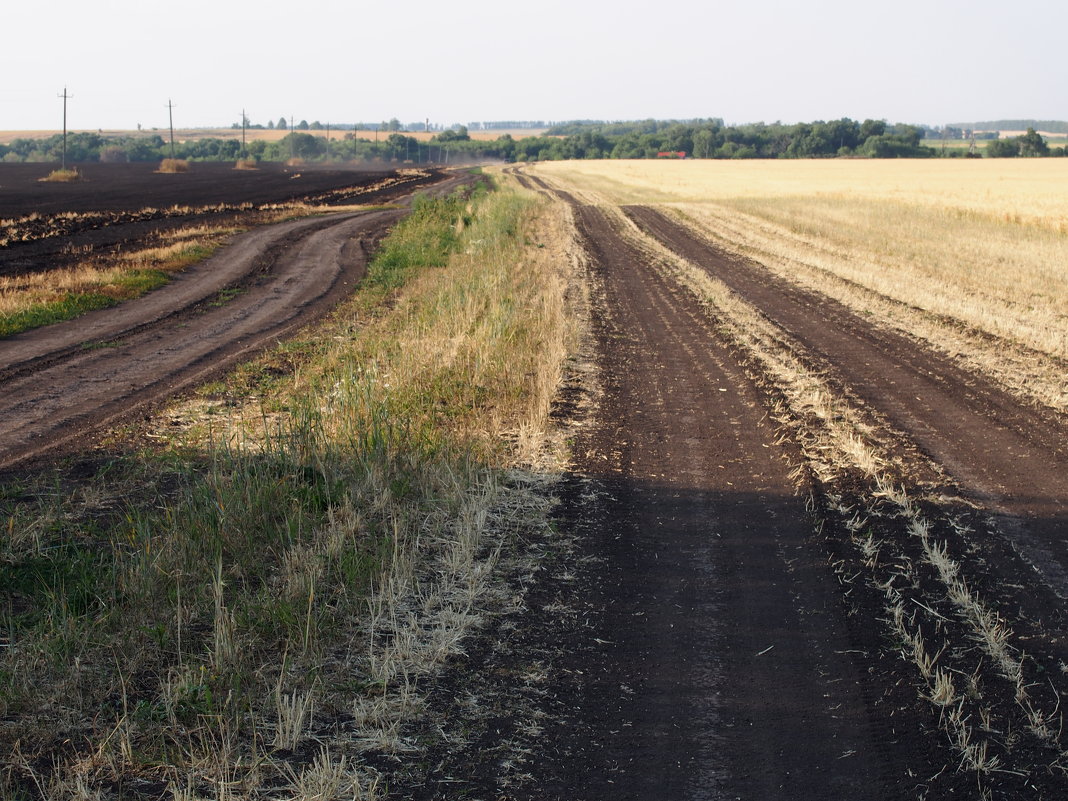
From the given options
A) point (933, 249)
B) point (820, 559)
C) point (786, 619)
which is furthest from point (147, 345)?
point (933, 249)

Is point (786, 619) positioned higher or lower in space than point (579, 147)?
lower

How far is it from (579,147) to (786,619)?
18233 cm

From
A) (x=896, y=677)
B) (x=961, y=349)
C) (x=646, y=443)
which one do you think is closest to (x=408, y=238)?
(x=961, y=349)

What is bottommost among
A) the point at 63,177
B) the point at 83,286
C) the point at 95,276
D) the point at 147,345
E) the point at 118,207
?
the point at 147,345

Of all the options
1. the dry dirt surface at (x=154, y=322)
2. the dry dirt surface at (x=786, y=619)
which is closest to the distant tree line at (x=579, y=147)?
the dry dirt surface at (x=154, y=322)

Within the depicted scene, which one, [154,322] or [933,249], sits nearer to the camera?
[154,322]

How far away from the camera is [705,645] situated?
456 centimetres

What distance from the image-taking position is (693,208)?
40375 mm

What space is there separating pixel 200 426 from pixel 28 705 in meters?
5.15

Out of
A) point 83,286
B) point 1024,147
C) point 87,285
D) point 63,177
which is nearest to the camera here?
point 83,286

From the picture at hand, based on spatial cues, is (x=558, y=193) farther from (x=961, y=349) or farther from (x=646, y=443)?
(x=646, y=443)

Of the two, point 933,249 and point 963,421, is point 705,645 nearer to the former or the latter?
point 963,421

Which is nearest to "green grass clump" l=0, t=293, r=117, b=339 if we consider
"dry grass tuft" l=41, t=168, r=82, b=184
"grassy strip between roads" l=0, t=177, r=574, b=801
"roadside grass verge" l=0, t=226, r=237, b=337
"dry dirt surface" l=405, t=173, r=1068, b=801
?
"roadside grass verge" l=0, t=226, r=237, b=337

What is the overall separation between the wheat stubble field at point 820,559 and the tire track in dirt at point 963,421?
0.12 feet
